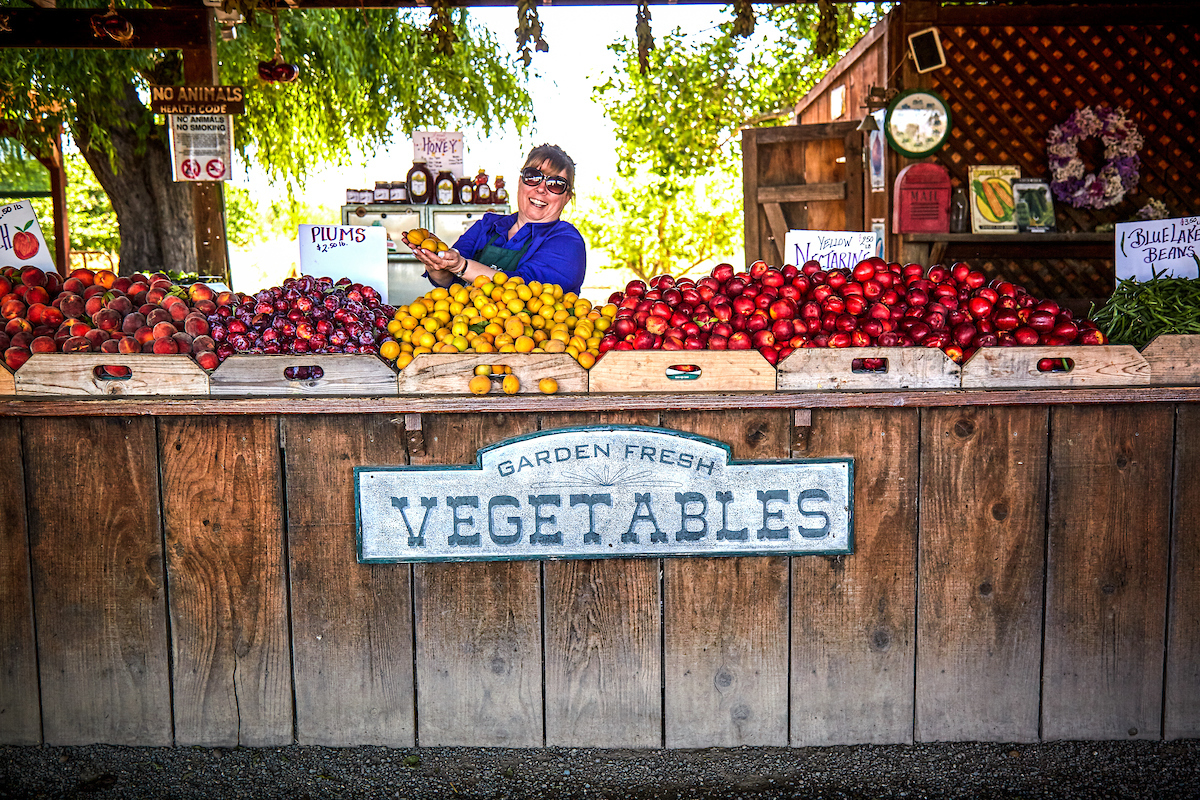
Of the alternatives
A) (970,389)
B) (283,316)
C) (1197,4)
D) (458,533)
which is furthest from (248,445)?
(1197,4)

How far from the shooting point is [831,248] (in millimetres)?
3096

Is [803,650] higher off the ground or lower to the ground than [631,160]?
lower

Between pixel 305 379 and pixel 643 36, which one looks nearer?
pixel 305 379

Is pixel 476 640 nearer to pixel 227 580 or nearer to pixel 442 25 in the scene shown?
pixel 227 580

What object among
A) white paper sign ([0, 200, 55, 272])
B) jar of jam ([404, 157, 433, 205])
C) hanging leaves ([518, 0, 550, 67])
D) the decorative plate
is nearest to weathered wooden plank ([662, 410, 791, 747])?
hanging leaves ([518, 0, 550, 67])

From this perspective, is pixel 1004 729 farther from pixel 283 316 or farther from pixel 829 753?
pixel 283 316

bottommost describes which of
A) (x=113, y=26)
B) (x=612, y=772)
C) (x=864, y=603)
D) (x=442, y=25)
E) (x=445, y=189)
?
(x=612, y=772)

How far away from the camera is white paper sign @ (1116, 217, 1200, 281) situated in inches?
109

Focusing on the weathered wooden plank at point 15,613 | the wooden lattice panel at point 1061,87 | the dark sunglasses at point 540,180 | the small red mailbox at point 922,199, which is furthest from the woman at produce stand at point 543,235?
the wooden lattice panel at point 1061,87

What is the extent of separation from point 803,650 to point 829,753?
0.32 metres

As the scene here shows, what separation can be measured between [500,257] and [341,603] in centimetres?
159

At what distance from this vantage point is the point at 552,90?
9523 millimetres

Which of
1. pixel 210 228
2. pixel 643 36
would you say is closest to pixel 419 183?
pixel 210 228

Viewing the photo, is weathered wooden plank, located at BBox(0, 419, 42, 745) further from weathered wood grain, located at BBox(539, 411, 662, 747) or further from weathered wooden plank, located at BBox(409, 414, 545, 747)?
weathered wood grain, located at BBox(539, 411, 662, 747)
